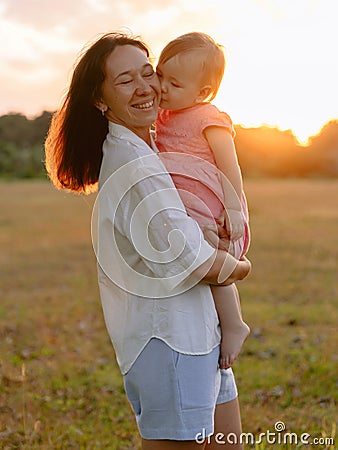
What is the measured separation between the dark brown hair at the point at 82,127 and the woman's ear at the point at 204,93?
0.26 meters

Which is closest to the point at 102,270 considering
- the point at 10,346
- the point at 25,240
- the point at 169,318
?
the point at 169,318

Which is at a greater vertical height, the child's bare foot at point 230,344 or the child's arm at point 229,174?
the child's arm at point 229,174

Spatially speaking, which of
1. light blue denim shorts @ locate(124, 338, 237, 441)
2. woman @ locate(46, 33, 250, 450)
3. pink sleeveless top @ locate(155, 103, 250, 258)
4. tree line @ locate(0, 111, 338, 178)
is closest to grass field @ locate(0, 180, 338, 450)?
pink sleeveless top @ locate(155, 103, 250, 258)

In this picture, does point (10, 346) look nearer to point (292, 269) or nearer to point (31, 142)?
point (292, 269)

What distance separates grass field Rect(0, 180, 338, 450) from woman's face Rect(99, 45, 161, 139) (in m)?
0.86

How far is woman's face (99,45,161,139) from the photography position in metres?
2.60

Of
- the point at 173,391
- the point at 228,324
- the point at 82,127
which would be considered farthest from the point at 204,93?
the point at 173,391

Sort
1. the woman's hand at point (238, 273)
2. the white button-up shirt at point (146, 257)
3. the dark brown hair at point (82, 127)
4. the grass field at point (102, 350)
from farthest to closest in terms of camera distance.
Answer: the grass field at point (102, 350) < the dark brown hair at point (82, 127) < the woman's hand at point (238, 273) < the white button-up shirt at point (146, 257)

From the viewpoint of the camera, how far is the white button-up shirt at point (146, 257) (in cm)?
238

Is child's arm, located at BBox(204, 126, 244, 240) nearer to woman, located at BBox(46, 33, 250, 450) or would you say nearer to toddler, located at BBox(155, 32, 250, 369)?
toddler, located at BBox(155, 32, 250, 369)

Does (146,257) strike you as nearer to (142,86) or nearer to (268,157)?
(142,86)

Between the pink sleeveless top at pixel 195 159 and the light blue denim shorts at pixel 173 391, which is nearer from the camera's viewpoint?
the light blue denim shorts at pixel 173 391

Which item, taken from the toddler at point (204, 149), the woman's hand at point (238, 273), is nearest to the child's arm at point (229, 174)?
the toddler at point (204, 149)

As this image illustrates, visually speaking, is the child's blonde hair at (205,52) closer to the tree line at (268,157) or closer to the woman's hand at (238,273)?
the woman's hand at (238,273)
